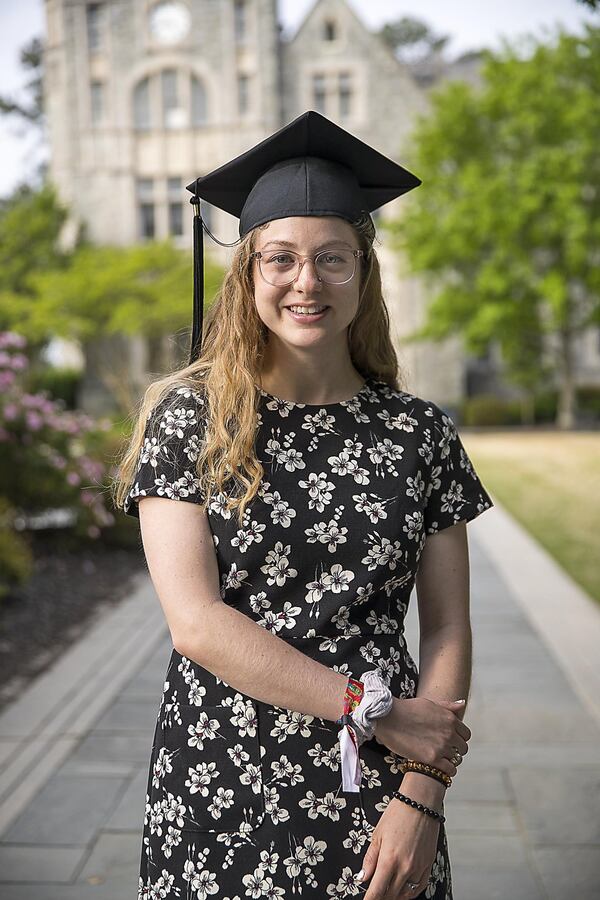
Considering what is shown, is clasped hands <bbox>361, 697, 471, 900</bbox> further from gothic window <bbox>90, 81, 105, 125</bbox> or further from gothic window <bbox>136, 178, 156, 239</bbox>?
gothic window <bbox>90, 81, 105, 125</bbox>

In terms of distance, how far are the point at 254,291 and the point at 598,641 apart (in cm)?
512

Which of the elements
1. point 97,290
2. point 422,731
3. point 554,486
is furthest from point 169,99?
point 422,731

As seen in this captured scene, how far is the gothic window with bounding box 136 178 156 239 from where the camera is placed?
3291 cm

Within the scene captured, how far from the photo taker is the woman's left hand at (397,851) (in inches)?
64.6

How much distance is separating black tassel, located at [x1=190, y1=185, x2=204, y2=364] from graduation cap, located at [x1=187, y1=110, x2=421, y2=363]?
17mm

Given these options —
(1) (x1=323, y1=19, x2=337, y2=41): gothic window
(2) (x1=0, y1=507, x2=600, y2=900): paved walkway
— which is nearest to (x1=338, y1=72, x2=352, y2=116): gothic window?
(1) (x1=323, y1=19, x2=337, y2=41): gothic window

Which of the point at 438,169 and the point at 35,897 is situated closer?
the point at 35,897

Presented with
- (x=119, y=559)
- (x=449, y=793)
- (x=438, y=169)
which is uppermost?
(x=438, y=169)

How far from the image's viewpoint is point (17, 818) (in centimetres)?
373

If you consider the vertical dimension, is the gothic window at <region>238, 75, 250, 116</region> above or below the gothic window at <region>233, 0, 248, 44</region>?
below

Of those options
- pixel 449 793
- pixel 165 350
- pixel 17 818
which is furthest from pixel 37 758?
pixel 165 350

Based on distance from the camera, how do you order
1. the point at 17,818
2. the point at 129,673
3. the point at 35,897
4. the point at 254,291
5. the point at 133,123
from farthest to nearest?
the point at 133,123
the point at 129,673
the point at 17,818
the point at 35,897
the point at 254,291

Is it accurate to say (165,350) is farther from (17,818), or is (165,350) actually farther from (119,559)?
(17,818)

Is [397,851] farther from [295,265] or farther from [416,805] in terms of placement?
[295,265]
